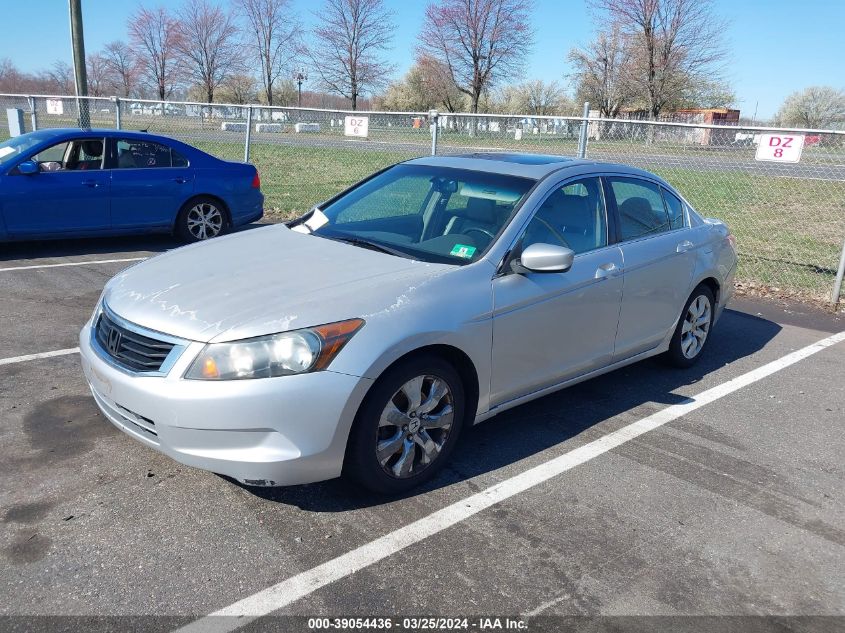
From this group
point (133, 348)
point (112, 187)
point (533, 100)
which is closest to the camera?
point (133, 348)

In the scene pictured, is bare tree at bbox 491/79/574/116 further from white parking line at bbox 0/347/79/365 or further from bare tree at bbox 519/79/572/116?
white parking line at bbox 0/347/79/365

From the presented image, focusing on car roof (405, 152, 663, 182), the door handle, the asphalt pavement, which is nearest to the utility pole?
the asphalt pavement

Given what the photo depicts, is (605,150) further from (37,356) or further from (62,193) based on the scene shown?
(37,356)

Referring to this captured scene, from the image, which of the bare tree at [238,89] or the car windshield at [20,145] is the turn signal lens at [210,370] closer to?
the car windshield at [20,145]

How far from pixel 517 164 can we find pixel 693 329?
206cm

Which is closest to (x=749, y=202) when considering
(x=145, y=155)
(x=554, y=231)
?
(x=145, y=155)

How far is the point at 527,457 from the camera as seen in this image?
391cm

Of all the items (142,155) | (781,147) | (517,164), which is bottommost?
(142,155)

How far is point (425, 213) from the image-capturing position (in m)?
4.35

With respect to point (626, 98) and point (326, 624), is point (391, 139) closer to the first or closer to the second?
point (326, 624)

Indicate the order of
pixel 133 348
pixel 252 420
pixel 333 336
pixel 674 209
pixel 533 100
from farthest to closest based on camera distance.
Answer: pixel 533 100 → pixel 674 209 → pixel 133 348 → pixel 333 336 → pixel 252 420

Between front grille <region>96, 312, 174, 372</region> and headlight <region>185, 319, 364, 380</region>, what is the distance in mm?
214

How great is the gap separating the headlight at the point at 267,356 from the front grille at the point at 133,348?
214 millimetres

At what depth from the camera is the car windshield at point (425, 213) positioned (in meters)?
3.93
